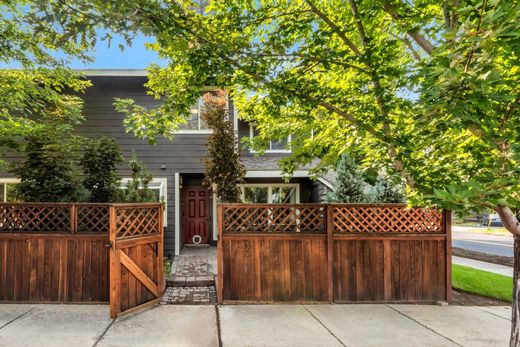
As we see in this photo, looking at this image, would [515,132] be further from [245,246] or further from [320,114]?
[245,246]

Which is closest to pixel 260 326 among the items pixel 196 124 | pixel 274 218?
pixel 274 218

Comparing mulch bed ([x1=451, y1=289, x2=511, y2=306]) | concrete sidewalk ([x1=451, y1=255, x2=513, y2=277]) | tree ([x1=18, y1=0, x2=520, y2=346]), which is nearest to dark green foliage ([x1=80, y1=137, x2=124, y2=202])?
tree ([x1=18, y1=0, x2=520, y2=346])

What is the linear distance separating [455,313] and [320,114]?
3.92 m

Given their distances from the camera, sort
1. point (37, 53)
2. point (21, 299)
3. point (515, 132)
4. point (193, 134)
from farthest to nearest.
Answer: point (193, 134)
point (37, 53)
point (21, 299)
point (515, 132)

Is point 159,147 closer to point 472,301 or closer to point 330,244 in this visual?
point 330,244

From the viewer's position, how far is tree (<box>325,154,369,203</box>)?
678cm

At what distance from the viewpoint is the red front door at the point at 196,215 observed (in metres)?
10.0

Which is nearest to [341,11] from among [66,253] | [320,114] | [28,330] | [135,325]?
[320,114]

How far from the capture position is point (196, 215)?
10094mm

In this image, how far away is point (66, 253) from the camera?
196 inches

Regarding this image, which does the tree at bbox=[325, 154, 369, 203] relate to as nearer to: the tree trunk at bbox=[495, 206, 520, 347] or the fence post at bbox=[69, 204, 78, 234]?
the tree trunk at bbox=[495, 206, 520, 347]

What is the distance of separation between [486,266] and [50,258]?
10557mm

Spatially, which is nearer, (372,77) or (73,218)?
(372,77)

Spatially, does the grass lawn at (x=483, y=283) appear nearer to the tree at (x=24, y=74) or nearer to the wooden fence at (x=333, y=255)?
the wooden fence at (x=333, y=255)
